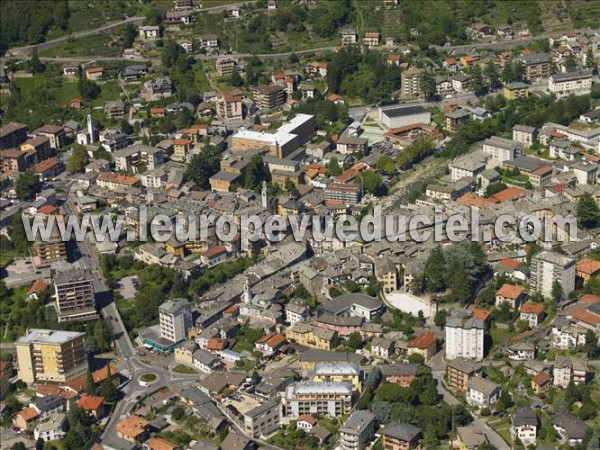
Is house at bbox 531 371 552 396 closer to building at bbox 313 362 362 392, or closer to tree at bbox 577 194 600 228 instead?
building at bbox 313 362 362 392

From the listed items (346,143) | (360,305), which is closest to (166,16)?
(346,143)

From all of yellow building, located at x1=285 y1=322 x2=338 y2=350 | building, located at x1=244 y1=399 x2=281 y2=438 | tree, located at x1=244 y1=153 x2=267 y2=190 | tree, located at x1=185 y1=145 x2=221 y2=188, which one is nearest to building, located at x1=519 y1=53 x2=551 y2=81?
tree, located at x1=244 y1=153 x2=267 y2=190

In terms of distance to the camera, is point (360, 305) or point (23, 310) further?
point (23, 310)

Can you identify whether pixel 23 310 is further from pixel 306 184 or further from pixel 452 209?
pixel 452 209

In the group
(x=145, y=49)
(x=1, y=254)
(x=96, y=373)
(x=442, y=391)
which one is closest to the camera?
(x=442, y=391)

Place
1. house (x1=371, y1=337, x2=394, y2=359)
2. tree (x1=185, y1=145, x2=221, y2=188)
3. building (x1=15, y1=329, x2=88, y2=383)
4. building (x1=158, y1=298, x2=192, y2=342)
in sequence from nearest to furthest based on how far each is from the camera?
house (x1=371, y1=337, x2=394, y2=359) < building (x1=15, y1=329, x2=88, y2=383) < building (x1=158, y1=298, x2=192, y2=342) < tree (x1=185, y1=145, x2=221, y2=188)

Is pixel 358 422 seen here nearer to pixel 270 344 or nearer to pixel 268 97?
pixel 270 344
